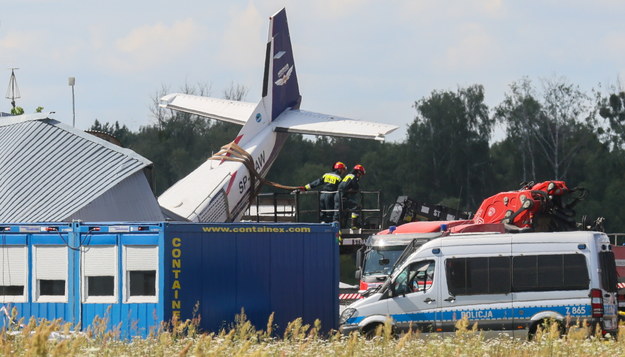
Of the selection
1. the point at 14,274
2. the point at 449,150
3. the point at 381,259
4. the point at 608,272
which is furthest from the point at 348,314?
the point at 449,150

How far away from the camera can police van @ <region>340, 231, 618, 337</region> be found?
19.8 meters

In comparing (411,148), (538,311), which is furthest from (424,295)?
(411,148)

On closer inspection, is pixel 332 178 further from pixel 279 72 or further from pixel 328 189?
pixel 279 72

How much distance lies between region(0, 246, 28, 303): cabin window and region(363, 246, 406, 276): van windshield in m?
8.56

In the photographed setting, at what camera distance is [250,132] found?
34125 millimetres

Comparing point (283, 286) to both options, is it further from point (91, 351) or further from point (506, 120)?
point (506, 120)

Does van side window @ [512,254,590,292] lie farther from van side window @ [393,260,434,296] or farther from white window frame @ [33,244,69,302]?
white window frame @ [33,244,69,302]

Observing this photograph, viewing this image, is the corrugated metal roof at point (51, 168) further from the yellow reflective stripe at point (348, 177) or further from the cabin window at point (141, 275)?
the cabin window at point (141, 275)

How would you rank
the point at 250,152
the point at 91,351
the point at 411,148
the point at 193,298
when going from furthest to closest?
the point at 411,148, the point at 250,152, the point at 193,298, the point at 91,351

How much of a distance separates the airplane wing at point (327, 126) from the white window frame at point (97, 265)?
12643mm

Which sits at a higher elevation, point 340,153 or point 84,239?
point 340,153

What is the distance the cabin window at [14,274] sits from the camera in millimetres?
19422

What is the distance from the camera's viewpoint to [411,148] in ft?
261

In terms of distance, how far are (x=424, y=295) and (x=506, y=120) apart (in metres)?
61.1
